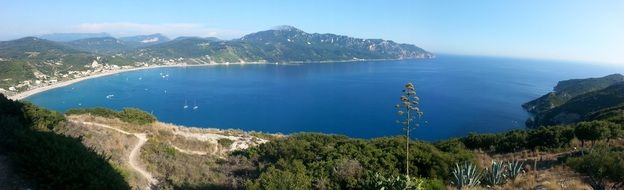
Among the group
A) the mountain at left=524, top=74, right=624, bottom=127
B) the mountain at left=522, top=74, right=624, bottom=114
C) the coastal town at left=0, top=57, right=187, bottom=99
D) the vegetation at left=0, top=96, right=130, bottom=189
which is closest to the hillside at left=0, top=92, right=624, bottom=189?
the vegetation at left=0, top=96, right=130, bottom=189

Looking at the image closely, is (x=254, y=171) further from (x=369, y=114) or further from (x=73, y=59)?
(x=73, y=59)

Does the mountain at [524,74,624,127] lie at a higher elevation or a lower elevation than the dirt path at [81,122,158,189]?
lower

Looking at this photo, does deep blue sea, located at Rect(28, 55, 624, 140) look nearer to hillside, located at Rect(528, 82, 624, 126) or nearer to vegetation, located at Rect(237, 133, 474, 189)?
hillside, located at Rect(528, 82, 624, 126)

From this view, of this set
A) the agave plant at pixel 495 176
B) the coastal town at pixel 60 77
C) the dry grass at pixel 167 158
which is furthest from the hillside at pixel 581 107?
the coastal town at pixel 60 77

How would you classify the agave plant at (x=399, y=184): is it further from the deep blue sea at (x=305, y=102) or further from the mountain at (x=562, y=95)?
the mountain at (x=562, y=95)

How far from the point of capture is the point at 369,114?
88438mm

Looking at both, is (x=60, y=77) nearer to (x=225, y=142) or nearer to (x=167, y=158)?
(x=225, y=142)

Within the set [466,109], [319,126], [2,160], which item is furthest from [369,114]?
[2,160]

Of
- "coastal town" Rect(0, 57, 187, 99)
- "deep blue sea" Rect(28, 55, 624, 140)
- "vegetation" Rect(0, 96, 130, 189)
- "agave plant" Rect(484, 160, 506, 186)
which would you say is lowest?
"deep blue sea" Rect(28, 55, 624, 140)

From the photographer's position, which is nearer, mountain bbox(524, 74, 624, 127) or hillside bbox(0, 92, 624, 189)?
hillside bbox(0, 92, 624, 189)

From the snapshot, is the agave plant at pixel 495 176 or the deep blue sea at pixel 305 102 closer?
the agave plant at pixel 495 176

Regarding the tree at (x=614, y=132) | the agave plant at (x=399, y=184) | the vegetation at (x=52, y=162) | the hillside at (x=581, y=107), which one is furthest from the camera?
the hillside at (x=581, y=107)

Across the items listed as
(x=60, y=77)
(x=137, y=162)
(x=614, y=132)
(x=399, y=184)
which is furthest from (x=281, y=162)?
(x=60, y=77)

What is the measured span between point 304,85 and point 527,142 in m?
116
